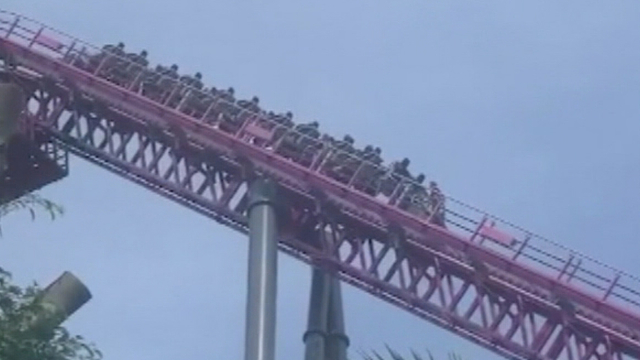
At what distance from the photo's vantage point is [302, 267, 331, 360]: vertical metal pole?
81.6 feet

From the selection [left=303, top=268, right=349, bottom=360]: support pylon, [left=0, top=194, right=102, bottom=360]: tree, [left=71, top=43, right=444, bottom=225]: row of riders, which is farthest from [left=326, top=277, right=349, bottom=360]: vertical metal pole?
[left=0, top=194, right=102, bottom=360]: tree

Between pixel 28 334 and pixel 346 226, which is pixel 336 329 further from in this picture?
pixel 28 334

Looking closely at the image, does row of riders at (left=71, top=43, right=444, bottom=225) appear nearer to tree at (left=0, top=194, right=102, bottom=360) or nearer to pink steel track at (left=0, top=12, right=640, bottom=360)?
pink steel track at (left=0, top=12, right=640, bottom=360)

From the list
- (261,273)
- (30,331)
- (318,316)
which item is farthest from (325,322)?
(30,331)

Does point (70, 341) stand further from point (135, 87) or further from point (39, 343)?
point (135, 87)

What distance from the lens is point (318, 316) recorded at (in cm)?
2550

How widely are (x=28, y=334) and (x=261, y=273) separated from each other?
599 inches

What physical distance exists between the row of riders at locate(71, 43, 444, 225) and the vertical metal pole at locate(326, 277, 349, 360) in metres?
2.08

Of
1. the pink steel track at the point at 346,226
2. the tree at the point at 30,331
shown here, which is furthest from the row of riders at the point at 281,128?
the tree at the point at 30,331

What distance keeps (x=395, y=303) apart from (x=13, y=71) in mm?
8734

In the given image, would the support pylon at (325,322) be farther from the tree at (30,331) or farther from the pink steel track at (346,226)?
the tree at (30,331)

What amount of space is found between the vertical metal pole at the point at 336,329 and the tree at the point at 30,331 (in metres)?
16.7

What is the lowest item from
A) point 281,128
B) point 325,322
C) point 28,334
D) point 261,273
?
point 28,334

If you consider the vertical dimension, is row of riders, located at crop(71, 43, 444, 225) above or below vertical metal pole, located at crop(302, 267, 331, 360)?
above
